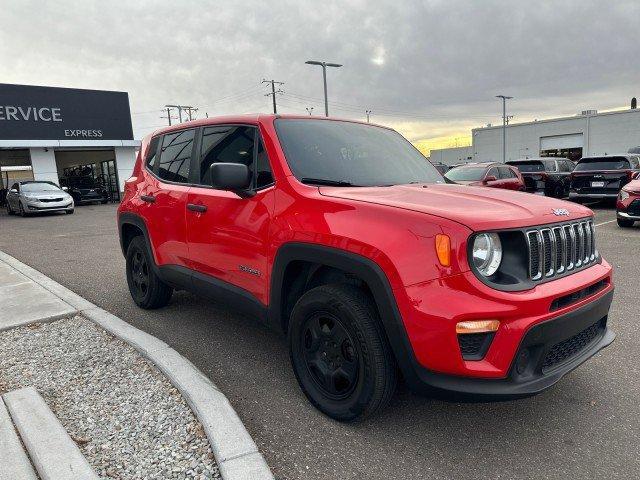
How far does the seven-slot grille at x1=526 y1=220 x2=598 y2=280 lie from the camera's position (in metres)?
2.33

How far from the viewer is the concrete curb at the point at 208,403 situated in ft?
7.34

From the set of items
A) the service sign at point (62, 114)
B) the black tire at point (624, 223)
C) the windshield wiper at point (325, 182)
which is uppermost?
the service sign at point (62, 114)

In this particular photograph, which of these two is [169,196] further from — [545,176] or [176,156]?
[545,176]

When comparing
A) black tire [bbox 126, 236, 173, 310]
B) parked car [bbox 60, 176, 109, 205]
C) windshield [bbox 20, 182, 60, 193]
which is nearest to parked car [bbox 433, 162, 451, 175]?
black tire [bbox 126, 236, 173, 310]

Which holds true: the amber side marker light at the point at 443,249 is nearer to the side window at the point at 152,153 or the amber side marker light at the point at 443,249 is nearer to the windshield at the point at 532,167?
the side window at the point at 152,153

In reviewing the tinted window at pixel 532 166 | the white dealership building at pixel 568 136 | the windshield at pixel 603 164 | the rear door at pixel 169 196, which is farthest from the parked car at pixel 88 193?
the white dealership building at pixel 568 136

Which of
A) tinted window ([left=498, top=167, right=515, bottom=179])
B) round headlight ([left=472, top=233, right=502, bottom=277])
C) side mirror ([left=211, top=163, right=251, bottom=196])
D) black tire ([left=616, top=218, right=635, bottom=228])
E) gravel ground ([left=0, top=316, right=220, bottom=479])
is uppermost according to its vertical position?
side mirror ([left=211, top=163, right=251, bottom=196])

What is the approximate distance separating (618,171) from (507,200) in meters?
13.4

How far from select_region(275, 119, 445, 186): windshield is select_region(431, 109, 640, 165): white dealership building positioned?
155 ft

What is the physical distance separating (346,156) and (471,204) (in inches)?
42.8

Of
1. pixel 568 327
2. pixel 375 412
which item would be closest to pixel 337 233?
pixel 375 412

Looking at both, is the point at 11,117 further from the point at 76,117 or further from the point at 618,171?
the point at 618,171

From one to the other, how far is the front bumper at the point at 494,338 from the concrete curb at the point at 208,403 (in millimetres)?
873

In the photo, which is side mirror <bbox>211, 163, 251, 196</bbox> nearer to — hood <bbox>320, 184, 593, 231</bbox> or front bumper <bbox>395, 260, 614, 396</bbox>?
hood <bbox>320, 184, 593, 231</bbox>
